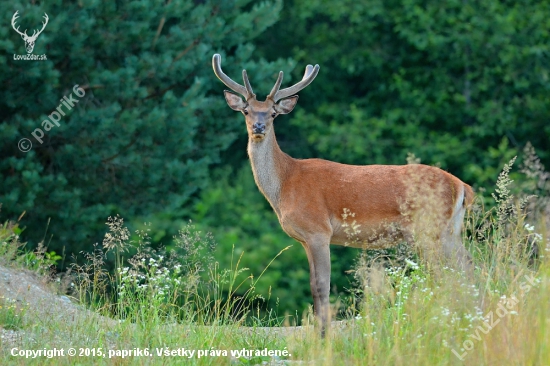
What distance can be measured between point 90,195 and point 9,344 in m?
7.87

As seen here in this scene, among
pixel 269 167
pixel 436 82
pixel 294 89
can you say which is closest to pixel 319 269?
pixel 269 167

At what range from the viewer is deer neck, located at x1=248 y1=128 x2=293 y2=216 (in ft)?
26.1

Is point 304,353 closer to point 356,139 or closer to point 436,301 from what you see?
point 436,301

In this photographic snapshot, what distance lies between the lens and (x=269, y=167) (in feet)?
26.2

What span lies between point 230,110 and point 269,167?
23.2ft

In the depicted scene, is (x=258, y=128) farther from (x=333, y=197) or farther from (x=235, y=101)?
(x=333, y=197)

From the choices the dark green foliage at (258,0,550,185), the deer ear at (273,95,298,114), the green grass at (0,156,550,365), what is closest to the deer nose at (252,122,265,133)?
the deer ear at (273,95,298,114)

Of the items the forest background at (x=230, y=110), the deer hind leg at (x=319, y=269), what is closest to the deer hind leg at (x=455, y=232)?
the deer hind leg at (x=319, y=269)

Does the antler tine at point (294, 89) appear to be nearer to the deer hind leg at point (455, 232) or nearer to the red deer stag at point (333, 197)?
the red deer stag at point (333, 197)

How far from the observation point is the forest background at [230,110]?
12695 mm

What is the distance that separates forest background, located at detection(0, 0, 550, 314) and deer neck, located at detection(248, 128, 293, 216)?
3353mm

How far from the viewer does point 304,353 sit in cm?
569

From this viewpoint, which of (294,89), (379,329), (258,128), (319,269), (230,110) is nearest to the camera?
(379,329)

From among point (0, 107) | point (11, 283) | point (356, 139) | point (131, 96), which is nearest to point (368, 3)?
point (356, 139)
